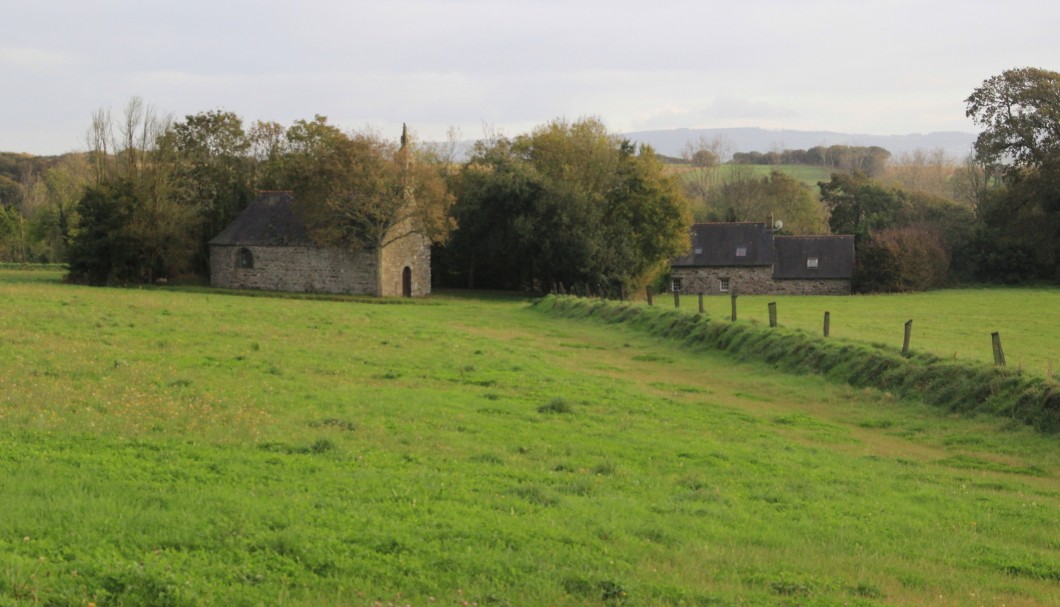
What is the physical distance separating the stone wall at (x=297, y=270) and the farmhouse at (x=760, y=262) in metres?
27.1

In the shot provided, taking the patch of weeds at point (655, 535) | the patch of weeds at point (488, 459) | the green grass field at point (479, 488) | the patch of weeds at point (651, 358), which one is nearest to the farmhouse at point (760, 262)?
the patch of weeds at point (651, 358)

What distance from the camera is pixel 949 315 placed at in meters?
43.8

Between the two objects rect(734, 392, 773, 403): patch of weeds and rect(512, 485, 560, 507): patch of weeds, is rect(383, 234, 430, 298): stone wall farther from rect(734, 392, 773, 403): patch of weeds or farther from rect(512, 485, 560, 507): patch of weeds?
rect(512, 485, 560, 507): patch of weeds

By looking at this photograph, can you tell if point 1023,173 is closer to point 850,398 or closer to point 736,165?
point 850,398

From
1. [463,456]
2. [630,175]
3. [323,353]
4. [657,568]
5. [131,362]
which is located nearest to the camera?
[657,568]

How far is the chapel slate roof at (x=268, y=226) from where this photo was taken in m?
58.0

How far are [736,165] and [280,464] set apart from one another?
114588 mm

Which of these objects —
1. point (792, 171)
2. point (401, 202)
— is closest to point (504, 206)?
point (401, 202)

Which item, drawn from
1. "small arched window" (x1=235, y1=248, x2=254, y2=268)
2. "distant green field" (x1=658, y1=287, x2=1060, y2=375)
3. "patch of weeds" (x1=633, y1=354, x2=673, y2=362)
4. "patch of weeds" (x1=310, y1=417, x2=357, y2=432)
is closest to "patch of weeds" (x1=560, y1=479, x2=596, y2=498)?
"patch of weeds" (x1=310, y1=417, x2=357, y2=432)

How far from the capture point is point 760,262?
232 ft

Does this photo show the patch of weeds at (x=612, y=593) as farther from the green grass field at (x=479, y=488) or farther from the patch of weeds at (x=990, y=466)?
the patch of weeds at (x=990, y=466)

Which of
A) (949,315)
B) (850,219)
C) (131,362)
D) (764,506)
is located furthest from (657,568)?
(850,219)

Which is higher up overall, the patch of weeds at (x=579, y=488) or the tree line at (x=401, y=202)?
the tree line at (x=401, y=202)

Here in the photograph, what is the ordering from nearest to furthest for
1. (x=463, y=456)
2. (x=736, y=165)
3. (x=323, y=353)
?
1. (x=463, y=456)
2. (x=323, y=353)
3. (x=736, y=165)
